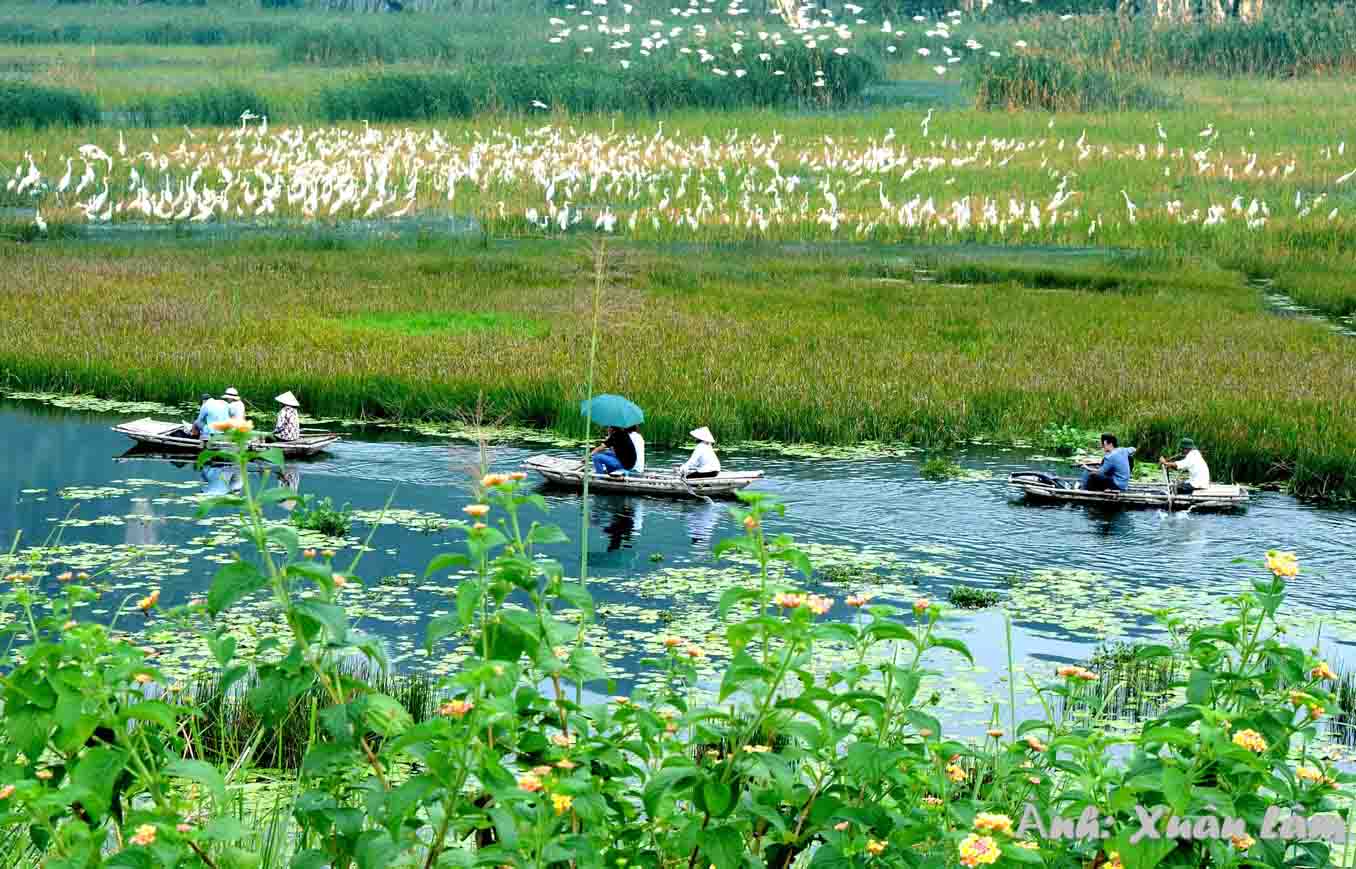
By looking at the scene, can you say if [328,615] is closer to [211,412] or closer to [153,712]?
[153,712]

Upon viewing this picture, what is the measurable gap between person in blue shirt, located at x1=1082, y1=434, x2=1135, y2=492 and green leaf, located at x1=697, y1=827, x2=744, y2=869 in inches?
407

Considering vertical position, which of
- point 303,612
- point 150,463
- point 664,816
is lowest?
point 150,463

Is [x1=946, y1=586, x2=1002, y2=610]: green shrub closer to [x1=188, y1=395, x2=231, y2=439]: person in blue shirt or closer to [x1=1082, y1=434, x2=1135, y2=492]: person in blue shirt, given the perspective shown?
[x1=1082, y1=434, x2=1135, y2=492]: person in blue shirt

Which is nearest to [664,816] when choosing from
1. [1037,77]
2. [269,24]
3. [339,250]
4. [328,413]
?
[328,413]

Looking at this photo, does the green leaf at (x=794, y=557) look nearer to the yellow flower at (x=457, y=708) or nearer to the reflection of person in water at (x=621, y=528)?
the yellow flower at (x=457, y=708)

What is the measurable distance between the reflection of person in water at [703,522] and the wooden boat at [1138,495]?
254 cm

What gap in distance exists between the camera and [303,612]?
158 inches

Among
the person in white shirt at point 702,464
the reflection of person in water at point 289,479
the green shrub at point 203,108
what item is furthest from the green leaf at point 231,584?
the green shrub at point 203,108

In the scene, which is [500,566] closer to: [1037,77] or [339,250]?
[339,250]

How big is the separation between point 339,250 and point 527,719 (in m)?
24.8

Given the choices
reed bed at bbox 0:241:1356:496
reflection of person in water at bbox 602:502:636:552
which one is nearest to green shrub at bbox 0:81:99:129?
reed bed at bbox 0:241:1356:496

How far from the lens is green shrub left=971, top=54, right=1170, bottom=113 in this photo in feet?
153

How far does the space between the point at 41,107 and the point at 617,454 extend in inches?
1275

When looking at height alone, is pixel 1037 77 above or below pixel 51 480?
above
